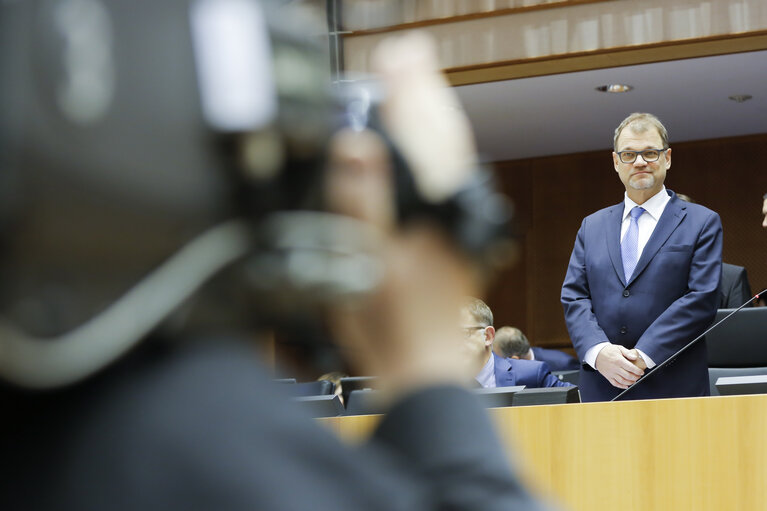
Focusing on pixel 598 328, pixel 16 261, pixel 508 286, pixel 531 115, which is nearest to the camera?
pixel 16 261

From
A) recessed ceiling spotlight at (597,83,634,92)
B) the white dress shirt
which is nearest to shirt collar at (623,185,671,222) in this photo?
the white dress shirt

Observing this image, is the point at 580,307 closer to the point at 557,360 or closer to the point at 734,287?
the point at 734,287

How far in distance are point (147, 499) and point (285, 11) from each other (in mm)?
179

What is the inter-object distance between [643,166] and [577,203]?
594 centimetres

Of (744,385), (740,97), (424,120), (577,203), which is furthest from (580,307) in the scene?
(577,203)

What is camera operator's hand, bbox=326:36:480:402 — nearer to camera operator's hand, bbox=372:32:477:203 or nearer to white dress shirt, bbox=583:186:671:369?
camera operator's hand, bbox=372:32:477:203

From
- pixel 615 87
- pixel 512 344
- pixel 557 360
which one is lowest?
pixel 557 360

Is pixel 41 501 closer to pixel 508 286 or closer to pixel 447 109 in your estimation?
pixel 447 109

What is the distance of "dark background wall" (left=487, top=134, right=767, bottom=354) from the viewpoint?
8445mm

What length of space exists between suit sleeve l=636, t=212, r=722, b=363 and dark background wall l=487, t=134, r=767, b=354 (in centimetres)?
552

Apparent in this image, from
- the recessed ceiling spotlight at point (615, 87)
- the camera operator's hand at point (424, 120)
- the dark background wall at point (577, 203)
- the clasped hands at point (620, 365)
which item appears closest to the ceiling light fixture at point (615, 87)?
the recessed ceiling spotlight at point (615, 87)

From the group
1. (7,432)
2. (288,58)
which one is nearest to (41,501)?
(7,432)

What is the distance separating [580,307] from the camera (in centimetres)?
306

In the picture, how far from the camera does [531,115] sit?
7668mm
